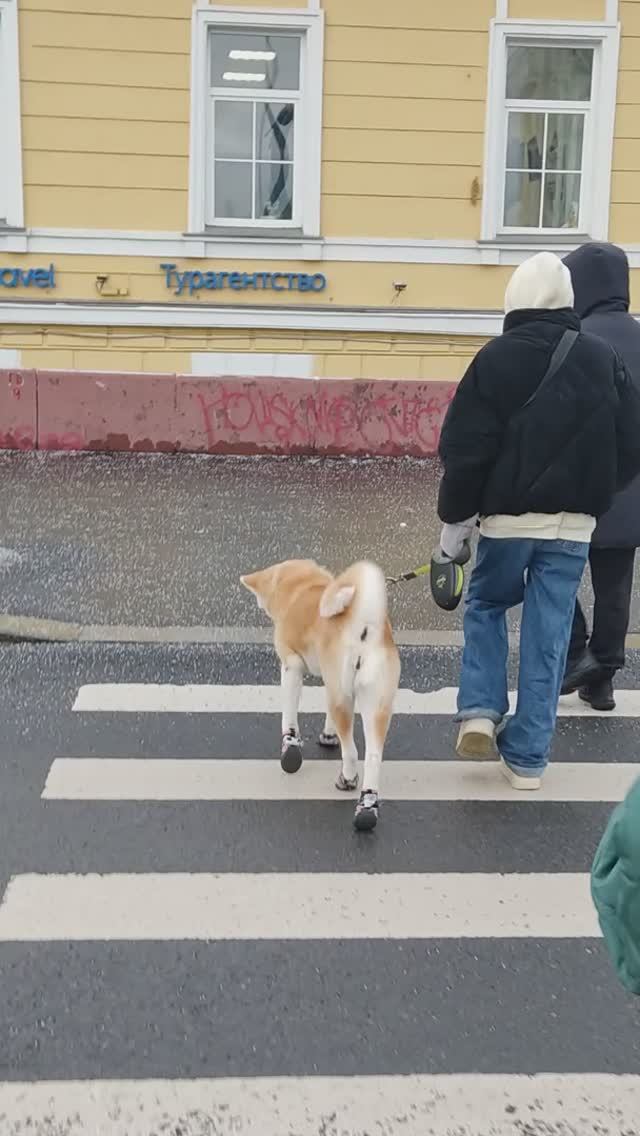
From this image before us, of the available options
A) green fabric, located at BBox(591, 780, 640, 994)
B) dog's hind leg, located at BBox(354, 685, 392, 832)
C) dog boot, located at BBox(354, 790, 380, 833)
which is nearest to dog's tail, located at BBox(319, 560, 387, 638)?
dog's hind leg, located at BBox(354, 685, 392, 832)

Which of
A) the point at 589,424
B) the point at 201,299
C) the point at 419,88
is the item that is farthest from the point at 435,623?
the point at 419,88

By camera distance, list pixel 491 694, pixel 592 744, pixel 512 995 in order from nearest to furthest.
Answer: pixel 512 995 < pixel 491 694 < pixel 592 744

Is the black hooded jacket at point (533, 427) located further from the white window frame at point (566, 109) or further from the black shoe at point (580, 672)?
the white window frame at point (566, 109)

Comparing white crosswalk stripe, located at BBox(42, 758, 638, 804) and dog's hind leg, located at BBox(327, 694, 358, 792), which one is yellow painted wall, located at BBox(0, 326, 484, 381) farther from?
dog's hind leg, located at BBox(327, 694, 358, 792)

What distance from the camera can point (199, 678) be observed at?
19.9 ft

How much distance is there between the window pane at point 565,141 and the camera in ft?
42.9

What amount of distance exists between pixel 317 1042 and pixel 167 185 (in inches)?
433

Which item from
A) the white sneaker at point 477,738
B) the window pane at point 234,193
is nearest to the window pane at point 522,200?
the window pane at point 234,193

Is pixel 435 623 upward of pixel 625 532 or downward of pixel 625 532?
downward

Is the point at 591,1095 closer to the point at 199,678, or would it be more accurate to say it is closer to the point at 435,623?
the point at 199,678

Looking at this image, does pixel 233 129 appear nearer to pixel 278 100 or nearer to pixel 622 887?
pixel 278 100

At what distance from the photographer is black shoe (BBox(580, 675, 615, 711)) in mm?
5672

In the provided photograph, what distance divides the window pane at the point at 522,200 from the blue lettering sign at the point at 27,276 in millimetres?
4997

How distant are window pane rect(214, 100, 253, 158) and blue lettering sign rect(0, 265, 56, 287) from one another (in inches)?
87.6
